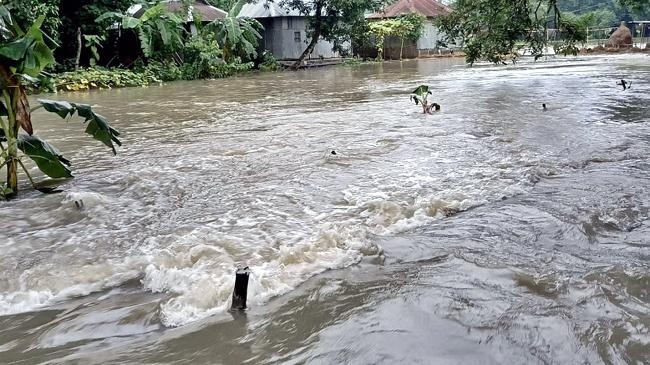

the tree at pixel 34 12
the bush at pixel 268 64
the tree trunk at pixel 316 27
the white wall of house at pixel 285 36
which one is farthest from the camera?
the white wall of house at pixel 285 36

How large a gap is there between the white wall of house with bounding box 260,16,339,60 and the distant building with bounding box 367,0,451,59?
20.0ft

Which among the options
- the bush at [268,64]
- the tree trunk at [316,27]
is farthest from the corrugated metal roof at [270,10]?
the bush at [268,64]

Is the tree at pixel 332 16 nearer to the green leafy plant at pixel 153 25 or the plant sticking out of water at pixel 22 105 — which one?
the green leafy plant at pixel 153 25

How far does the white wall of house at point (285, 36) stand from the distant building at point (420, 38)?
6096 millimetres

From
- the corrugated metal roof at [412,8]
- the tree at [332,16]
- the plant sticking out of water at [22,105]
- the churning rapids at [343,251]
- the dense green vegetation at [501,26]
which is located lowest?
the churning rapids at [343,251]

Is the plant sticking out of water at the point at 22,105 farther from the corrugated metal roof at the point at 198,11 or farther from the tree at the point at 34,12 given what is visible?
the corrugated metal roof at the point at 198,11

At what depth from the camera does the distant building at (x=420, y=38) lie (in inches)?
1409

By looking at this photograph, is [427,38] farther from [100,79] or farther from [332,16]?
[100,79]

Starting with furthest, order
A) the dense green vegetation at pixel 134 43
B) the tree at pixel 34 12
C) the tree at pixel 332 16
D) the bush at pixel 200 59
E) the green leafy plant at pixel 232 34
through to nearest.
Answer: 1. the tree at pixel 332 16
2. the green leafy plant at pixel 232 34
3. the bush at pixel 200 59
4. the dense green vegetation at pixel 134 43
5. the tree at pixel 34 12

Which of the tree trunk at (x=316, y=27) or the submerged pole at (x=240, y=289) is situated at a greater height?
the tree trunk at (x=316, y=27)

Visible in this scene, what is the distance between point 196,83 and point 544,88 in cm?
1239

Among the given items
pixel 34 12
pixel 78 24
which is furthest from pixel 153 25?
pixel 34 12

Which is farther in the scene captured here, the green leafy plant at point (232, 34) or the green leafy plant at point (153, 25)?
the green leafy plant at point (232, 34)

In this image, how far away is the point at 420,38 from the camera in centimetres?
3747
